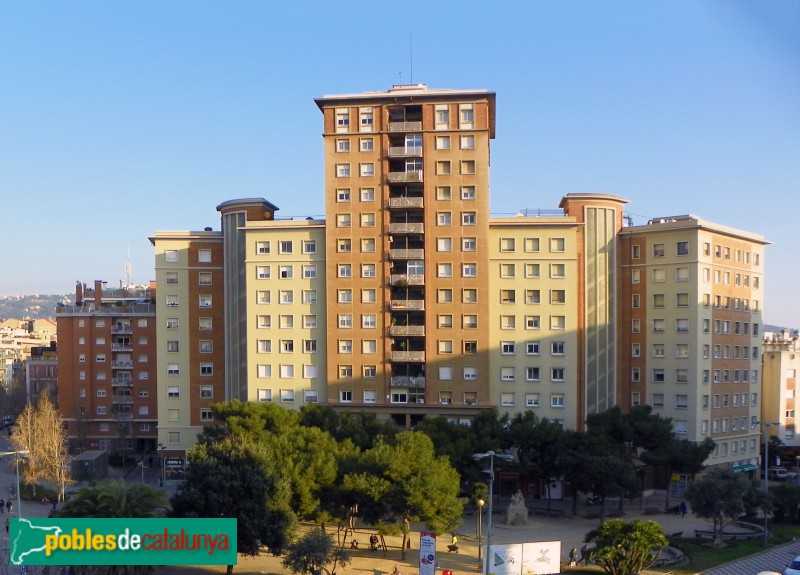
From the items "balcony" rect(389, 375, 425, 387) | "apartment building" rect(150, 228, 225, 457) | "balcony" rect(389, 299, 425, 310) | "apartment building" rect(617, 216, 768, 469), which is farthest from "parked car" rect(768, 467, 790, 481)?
"apartment building" rect(150, 228, 225, 457)

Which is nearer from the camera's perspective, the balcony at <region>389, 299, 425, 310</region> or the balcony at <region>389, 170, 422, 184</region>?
the balcony at <region>389, 299, 425, 310</region>

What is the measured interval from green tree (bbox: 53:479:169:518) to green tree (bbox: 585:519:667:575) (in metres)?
19.8

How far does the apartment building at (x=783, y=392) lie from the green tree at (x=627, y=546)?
4970 centimetres

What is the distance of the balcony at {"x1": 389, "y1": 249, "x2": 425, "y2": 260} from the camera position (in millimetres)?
58406

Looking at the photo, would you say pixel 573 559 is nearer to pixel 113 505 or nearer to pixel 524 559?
pixel 524 559

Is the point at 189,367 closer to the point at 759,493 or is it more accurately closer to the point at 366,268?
the point at 366,268

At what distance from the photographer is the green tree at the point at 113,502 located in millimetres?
27984

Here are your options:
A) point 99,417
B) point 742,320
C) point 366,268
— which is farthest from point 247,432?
point 742,320

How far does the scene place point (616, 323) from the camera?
59594mm

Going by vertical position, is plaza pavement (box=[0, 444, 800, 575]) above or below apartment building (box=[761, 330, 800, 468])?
below

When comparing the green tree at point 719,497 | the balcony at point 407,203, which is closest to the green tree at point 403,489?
the green tree at point 719,497

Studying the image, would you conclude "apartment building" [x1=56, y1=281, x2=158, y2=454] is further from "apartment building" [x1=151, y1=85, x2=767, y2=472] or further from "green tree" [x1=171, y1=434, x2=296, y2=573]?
"green tree" [x1=171, y1=434, x2=296, y2=573]

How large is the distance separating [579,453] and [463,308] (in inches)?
613

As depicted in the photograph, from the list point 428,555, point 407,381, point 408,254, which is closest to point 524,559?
point 428,555
